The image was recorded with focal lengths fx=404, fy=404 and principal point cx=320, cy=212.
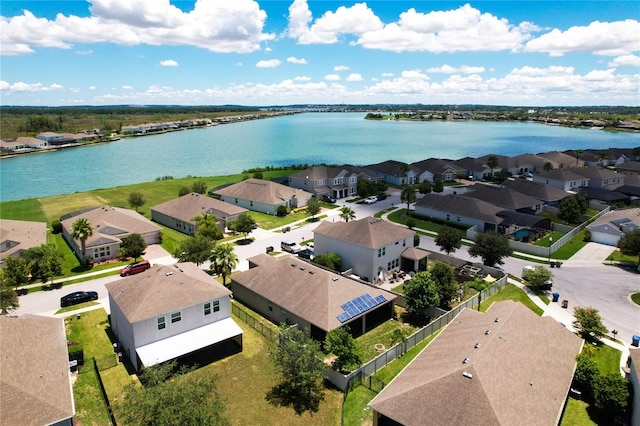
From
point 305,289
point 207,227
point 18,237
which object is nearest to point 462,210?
point 305,289

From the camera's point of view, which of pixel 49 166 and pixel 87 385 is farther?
pixel 49 166

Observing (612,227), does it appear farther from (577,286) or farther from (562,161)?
(562,161)

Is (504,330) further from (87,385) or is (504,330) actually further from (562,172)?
(562,172)

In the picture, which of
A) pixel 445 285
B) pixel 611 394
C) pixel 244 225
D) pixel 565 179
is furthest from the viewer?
pixel 565 179

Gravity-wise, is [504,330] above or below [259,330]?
above

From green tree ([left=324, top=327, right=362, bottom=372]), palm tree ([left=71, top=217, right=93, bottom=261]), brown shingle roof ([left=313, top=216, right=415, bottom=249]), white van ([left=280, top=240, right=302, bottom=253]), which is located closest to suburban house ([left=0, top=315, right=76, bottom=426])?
green tree ([left=324, top=327, right=362, bottom=372])

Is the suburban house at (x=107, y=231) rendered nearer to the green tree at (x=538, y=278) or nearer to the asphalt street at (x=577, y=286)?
the asphalt street at (x=577, y=286)

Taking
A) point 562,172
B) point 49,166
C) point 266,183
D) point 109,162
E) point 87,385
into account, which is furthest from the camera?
point 109,162

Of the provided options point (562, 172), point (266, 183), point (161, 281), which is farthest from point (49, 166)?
point (562, 172)
